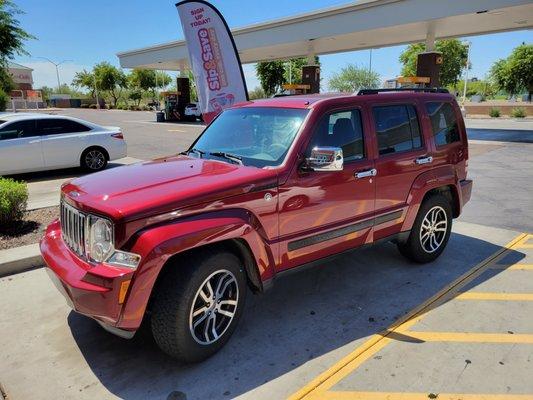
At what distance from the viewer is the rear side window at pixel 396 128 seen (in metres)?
4.32

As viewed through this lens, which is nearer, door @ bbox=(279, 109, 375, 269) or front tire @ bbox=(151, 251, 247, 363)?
front tire @ bbox=(151, 251, 247, 363)

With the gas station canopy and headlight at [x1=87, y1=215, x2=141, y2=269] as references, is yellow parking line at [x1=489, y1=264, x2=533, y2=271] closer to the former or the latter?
headlight at [x1=87, y1=215, x2=141, y2=269]

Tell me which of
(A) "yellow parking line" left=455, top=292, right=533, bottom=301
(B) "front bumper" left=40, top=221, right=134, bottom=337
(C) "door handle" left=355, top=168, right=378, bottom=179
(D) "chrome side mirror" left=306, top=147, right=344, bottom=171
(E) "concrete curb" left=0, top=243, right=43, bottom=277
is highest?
(D) "chrome side mirror" left=306, top=147, right=344, bottom=171

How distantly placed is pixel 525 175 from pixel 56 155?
1142cm

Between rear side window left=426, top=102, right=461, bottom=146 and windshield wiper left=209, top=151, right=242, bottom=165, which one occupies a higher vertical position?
rear side window left=426, top=102, right=461, bottom=146

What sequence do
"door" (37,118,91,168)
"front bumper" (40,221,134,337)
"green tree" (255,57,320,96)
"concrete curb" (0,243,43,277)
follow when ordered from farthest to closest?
1. "green tree" (255,57,320,96)
2. "door" (37,118,91,168)
3. "concrete curb" (0,243,43,277)
4. "front bumper" (40,221,134,337)

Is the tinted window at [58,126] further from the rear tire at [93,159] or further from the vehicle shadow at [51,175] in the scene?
the vehicle shadow at [51,175]

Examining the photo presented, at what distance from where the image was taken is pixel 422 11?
18.0 meters

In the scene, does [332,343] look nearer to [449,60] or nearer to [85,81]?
[449,60]

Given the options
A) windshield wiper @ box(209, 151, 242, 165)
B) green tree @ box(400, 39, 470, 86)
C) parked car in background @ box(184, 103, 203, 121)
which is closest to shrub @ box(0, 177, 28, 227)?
windshield wiper @ box(209, 151, 242, 165)

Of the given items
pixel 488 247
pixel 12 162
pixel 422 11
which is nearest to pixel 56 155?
pixel 12 162

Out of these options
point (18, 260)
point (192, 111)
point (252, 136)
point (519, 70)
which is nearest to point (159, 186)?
point (252, 136)

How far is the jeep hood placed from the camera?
2.89 metres

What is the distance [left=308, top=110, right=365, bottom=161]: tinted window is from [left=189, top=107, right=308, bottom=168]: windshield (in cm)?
22
